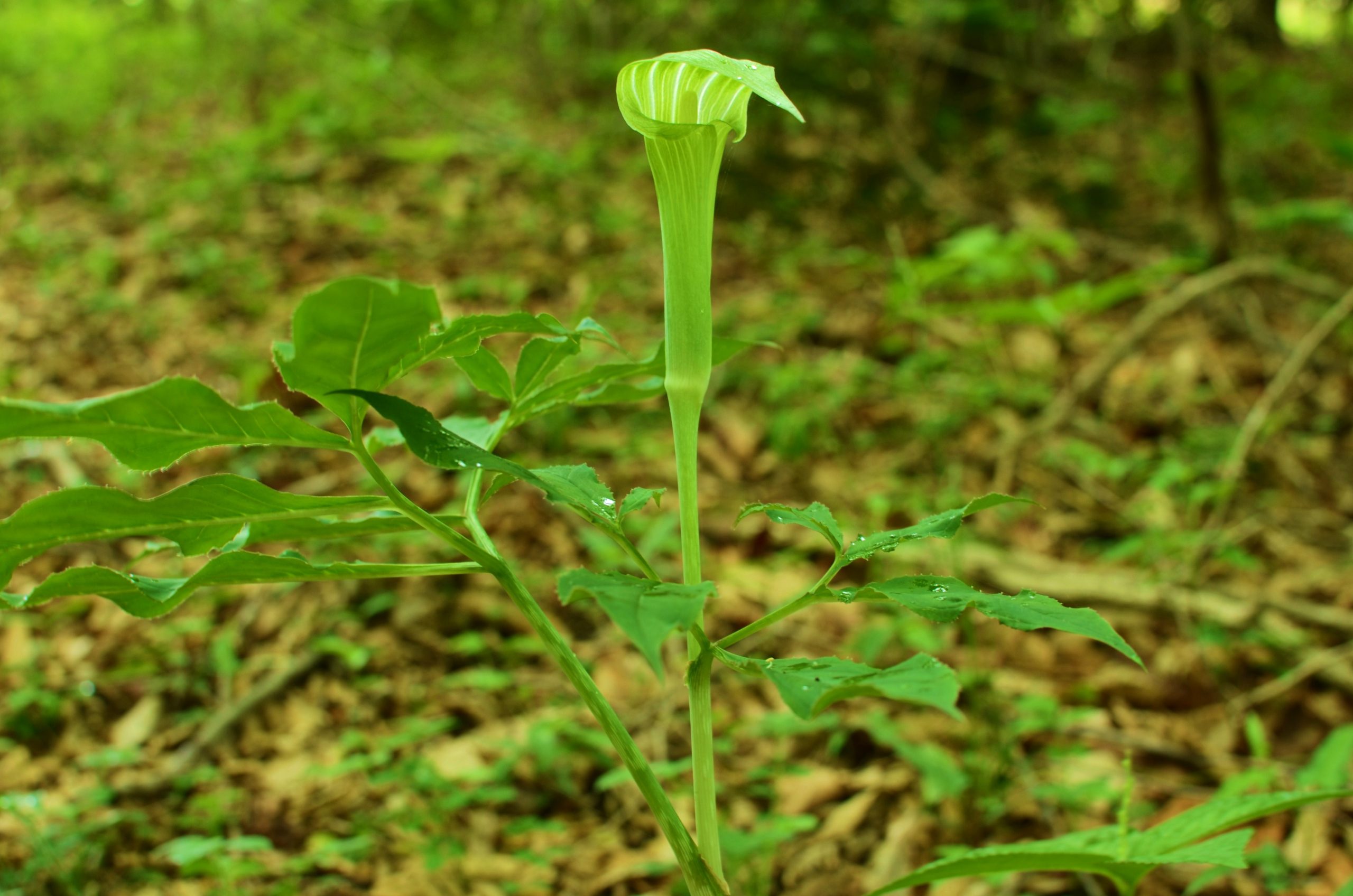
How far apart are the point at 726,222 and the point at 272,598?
3.34 m

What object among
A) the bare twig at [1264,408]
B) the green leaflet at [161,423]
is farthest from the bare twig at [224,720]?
the bare twig at [1264,408]

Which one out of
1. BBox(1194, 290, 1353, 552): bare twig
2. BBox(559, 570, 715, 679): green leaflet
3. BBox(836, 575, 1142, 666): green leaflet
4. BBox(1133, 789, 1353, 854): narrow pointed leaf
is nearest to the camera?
BBox(559, 570, 715, 679): green leaflet

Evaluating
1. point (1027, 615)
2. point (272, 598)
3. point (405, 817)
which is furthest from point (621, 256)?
point (1027, 615)

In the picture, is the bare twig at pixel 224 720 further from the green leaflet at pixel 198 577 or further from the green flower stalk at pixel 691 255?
the green flower stalk at pixel 691 255

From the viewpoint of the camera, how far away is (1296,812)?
176cm

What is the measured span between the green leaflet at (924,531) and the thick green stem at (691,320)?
0.43 ft

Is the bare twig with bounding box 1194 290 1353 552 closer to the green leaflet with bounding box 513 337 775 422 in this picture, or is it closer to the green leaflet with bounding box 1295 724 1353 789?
the green leaflet with bounding box 1295 724 1353 789

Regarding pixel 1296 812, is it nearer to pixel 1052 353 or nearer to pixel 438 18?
pixel 1052 353

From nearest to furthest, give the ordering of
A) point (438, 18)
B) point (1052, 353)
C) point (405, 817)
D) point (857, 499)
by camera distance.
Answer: point (405, 817) → point (857, 499) → point (1052, 353) → point (438, 18)

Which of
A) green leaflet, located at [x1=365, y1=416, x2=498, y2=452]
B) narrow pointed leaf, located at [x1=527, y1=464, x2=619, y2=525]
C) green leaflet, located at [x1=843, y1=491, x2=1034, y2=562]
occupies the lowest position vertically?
green leaflet, located at [x1=843, y1=491, x2=1034, y2=562]

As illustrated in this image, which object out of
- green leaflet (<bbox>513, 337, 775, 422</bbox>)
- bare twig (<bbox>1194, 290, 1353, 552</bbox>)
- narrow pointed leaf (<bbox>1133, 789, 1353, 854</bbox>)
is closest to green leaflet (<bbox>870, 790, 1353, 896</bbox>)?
narrow pointed leaf (<bbox>1133, 789, 1353, 854</bbox>)

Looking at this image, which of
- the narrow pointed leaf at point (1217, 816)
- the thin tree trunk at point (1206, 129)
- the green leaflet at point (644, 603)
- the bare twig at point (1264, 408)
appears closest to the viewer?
the green leaflet at point (644, 603)

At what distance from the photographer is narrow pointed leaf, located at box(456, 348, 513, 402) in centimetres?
83

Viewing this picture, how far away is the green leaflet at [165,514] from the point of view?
0.65 meters
